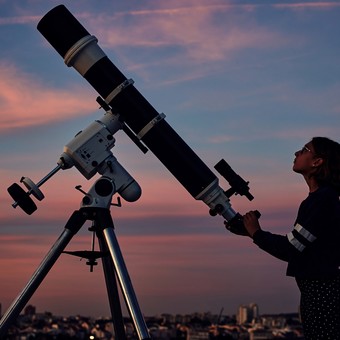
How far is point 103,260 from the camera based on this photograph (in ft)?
20.7

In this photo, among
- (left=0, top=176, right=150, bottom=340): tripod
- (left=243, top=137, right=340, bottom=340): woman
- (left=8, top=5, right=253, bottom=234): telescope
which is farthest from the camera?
(left=8, top=5, right=253, bottom=234): telescope

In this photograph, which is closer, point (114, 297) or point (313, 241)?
point (313, 241)

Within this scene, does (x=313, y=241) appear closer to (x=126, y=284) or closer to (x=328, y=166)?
(x=328, y=166)

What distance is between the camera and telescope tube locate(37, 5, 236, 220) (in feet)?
22.5

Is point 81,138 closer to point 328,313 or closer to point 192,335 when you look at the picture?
point 328,313

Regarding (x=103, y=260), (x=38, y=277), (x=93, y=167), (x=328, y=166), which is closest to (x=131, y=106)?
(x=93, y=167)

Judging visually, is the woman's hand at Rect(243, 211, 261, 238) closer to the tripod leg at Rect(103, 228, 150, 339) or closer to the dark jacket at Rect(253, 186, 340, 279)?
the dark jacket at Rect(253, 186, 340, 279)

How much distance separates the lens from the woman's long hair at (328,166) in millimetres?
4977

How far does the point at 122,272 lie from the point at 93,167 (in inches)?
41.8

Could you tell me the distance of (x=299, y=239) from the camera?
470cm

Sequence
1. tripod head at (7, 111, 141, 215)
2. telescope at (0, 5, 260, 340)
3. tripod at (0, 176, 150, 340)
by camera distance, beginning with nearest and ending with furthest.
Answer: tripod at (0, 176, 150, 340)
telescope at (0, 5, 260, 340)
tripod head at (7, 111, 141, 215)

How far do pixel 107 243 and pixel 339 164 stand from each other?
1937 mm

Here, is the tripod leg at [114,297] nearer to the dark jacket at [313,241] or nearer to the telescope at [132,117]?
the telescope at [132,117]

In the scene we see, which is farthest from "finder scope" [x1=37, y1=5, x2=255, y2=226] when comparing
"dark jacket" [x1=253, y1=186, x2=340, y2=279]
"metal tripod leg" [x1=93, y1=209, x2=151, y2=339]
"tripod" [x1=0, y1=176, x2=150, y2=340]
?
"dark jacket" [x1=253, y1=186, x2=340, y2=279]
